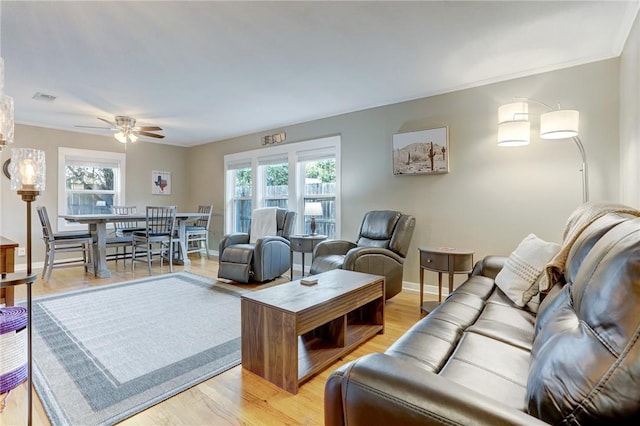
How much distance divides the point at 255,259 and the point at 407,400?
10.7ft

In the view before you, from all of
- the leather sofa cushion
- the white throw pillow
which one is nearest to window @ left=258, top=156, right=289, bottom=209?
the white throw pillow

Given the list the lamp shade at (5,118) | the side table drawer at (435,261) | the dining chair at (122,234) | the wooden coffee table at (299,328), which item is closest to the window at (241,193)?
the dining chair at (122,234)

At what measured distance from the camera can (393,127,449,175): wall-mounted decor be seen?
345cm

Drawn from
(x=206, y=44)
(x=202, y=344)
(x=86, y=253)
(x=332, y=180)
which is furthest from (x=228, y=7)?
(x=86, y=253)

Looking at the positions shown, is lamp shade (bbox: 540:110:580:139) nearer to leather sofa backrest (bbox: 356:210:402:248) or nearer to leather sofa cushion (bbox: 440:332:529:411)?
leather sofa backrest (bbox: 356:210:402:248)

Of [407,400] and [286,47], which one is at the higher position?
[286,47]

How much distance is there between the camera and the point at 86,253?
4.64 metres

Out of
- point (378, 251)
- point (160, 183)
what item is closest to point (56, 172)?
point (160, 183)

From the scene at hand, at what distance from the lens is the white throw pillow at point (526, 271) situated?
72.9 inches

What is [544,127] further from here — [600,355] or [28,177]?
[28,177]

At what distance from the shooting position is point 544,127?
2.37 m

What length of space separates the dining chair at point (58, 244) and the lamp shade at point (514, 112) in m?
5.34

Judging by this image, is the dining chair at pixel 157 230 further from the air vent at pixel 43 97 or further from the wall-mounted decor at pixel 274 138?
the wall-mounted decor at pixel 274 138

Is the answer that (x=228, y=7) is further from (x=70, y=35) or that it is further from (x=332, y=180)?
(x=332, y=180)
